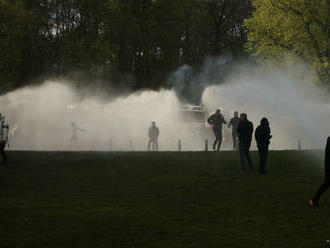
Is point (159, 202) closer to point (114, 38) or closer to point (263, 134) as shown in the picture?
point (263, 134)

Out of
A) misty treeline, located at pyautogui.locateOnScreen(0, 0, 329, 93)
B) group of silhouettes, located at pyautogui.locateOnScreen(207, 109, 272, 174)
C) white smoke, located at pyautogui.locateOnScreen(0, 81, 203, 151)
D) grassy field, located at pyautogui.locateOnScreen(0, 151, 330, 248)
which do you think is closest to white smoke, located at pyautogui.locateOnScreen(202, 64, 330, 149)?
white smoke, located at pyautogui.locateOnScreen(0, 81, 203, 151)

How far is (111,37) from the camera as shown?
7550 centimetres

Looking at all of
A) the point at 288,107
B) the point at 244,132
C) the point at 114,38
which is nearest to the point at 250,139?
the point at 244,132

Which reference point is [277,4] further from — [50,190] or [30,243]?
[30,243]

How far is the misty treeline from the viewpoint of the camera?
220 feet

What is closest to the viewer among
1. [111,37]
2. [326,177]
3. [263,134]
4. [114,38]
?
[326,177]

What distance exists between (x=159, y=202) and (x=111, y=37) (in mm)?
56571

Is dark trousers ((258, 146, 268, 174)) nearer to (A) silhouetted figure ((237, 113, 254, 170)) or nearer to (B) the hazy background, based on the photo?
(A) silhouetted figure ((237, 113, 254, 170))

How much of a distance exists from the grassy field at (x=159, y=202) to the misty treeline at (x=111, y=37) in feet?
109

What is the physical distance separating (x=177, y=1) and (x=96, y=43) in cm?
967

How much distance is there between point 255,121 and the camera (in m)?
53.1

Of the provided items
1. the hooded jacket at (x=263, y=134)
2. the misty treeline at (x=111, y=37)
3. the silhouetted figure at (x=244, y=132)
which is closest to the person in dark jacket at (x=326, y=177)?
the hooded jacket at (x=263, y=134)

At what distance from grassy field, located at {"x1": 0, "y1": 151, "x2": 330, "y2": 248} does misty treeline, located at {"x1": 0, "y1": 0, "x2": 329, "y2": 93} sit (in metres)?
33.2

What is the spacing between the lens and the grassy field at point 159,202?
1482 centimetres
